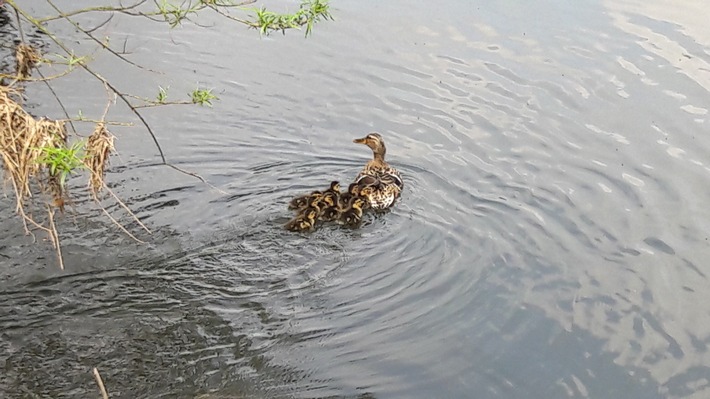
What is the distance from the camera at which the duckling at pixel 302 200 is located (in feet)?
24.9

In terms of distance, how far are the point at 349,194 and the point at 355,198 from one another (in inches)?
2.7

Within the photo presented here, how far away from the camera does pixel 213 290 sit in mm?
6469

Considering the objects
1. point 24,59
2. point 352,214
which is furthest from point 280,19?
point 352,214

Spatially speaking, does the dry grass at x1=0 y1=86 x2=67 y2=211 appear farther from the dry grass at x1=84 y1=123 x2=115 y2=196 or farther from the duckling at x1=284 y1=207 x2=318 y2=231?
the duckling at x1=284 y1=207 x2=318 y2=231

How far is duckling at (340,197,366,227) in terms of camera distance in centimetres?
771

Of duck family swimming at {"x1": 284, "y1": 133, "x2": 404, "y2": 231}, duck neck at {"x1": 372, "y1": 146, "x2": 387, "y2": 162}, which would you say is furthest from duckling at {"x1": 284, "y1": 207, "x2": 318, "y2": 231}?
duck neck at {"x1": 372, "y1": 146, "x2": 387, "y2": 162}

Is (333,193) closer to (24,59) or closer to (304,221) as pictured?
(304,221)

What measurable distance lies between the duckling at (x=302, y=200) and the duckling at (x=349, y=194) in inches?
8.6

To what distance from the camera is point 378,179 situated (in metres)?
8.08

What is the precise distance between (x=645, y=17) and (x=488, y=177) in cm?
502

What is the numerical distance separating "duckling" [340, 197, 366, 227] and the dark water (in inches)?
5.5

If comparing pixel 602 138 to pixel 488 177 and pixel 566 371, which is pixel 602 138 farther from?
Answer: pixel 566 371

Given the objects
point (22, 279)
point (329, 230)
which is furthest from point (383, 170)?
point (22, 279)

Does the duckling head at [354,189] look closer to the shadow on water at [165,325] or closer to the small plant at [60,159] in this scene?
the shadow on water at [165,325]
